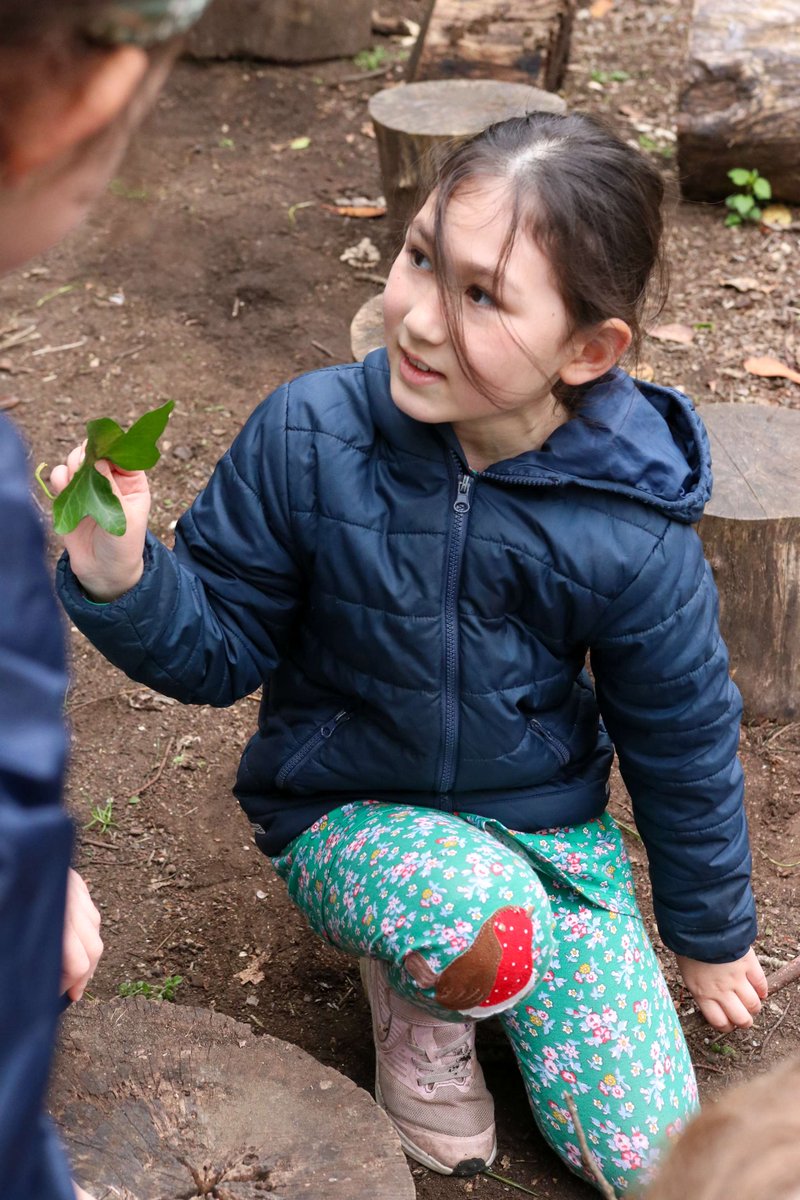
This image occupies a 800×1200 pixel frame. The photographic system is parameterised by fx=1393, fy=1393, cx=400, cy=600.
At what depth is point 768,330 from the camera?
4117 mm

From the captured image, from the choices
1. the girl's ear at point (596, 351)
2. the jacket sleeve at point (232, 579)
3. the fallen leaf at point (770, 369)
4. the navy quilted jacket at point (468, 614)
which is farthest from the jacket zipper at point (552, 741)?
the fallen leaf at point (770, 369)

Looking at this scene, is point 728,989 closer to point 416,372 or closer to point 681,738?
point 681,738

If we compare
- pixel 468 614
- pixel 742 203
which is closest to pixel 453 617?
pixel 468 614

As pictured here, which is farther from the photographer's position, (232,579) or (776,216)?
(776,216)

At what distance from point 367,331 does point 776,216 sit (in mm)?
2034

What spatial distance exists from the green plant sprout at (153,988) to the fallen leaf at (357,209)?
3198 mm

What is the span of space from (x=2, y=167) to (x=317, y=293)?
12.1 ft

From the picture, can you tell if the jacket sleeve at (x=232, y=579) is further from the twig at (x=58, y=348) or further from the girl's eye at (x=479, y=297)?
the twig at (x=58, y=348)

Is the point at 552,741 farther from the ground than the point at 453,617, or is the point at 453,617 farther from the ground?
the point at 453,617

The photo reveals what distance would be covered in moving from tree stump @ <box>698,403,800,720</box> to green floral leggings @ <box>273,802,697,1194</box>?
0.85 meters

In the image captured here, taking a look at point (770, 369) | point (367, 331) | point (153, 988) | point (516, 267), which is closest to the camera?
point (516, 267)

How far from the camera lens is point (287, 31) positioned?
5.70 metres

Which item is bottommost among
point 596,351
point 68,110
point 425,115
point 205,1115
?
point 205,1115

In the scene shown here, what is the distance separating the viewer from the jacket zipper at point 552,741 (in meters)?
2.02
